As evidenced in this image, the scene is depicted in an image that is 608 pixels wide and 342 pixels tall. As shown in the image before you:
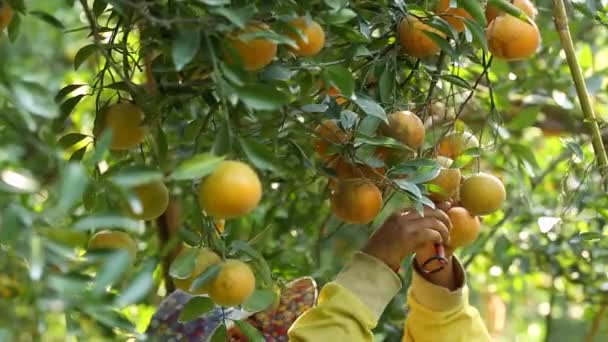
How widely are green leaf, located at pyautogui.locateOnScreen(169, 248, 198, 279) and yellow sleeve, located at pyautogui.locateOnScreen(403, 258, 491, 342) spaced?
512mm

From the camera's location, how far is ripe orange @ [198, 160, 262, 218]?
30.7 inches

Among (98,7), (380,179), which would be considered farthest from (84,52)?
(380,179)

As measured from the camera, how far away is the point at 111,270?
656 millimetres

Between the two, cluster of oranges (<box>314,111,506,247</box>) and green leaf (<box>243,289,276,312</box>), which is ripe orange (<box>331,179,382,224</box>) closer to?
cluster of oranges (<box>314,111,506,247</box>)

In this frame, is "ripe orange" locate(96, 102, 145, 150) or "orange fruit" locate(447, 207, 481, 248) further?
"orange fruit" locate(447, 207, 481, 248)

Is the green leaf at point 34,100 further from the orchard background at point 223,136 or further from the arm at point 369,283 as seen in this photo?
the arm at point 369,283

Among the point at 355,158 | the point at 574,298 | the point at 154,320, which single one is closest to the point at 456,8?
the point at 355,158

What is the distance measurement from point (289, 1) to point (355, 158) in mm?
178

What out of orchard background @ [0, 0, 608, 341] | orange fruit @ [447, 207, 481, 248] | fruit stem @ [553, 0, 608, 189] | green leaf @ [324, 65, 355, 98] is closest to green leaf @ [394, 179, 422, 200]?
orchard background @ [0, 0, 608, 341]

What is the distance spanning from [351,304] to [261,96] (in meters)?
0.45

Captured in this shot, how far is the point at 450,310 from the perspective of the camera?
1.32m

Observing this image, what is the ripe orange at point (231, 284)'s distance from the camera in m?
0.85

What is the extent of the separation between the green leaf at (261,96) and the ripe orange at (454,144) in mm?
382

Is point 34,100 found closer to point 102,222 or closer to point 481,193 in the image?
point 102,222
